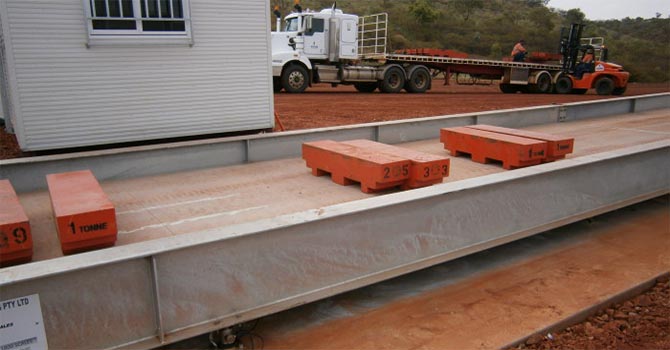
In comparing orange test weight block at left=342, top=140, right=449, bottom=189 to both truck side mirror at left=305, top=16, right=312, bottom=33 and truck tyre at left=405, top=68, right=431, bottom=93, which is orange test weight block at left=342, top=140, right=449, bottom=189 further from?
truck tyre at left=405, top=68, right=431, bottom=93

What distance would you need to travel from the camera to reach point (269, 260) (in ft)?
10.3

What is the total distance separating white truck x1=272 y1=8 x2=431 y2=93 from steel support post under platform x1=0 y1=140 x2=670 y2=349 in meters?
15.0

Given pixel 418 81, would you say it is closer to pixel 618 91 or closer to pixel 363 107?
pixel 363 107

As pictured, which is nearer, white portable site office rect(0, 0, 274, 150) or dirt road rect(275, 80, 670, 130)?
white portable site office rect(0, 0, 274, 150)

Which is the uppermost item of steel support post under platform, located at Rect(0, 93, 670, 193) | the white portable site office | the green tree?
the green tree

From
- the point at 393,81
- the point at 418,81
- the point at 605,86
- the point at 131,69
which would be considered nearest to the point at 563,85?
the point at 605,86

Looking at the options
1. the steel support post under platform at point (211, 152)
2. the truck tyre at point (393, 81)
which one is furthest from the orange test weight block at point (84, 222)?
the truck tyre at point (393, 81)

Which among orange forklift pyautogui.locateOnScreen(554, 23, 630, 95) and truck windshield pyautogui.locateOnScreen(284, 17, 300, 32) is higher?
truck windshield pyautogui.locateOnScreen(284, 17, 300, 32)

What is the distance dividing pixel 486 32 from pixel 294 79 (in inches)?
1675

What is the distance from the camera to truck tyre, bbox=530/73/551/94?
24.3 meters

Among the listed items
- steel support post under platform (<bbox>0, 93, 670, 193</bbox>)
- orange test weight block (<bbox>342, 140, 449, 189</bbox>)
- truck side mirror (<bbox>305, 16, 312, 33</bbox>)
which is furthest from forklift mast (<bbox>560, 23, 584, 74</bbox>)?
orange test weight block (<bbox>342, 140, 449, 189</bbox>)

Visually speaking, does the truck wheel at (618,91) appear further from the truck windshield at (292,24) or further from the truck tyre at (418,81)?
the truck windshield at (292,24)

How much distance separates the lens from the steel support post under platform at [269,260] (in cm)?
259

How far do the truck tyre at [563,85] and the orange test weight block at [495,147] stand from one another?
19858 mm
